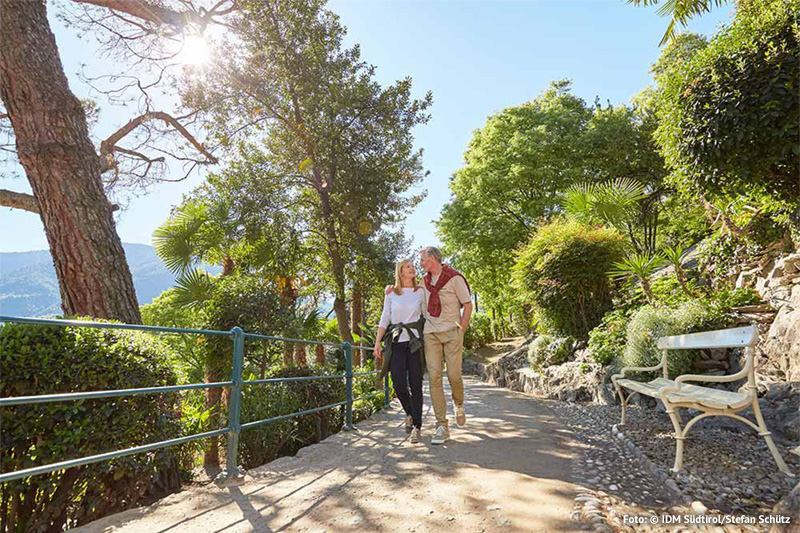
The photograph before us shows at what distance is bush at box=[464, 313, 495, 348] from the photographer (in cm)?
2300

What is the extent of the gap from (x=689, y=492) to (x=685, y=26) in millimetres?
8123

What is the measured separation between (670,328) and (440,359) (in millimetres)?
3506

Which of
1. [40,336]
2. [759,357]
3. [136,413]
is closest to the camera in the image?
[40,336]

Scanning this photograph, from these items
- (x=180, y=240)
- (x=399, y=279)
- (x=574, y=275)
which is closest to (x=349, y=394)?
(x=399, y=279)

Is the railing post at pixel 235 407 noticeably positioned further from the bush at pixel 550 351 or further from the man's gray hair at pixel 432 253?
the bush at pixel 550 351

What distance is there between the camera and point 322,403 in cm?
608

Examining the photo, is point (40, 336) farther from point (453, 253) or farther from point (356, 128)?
point (453, 253)

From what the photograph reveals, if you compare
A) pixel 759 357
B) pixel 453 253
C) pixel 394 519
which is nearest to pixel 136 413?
pixel 394 519

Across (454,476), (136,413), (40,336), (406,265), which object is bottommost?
(454,476)

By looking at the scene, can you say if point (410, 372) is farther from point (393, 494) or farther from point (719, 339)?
point (719, 339)

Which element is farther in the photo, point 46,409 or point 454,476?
point 454,476

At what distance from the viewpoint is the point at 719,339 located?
359 cm

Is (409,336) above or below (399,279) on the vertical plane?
below

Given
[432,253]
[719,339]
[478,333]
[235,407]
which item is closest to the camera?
[235,407]
